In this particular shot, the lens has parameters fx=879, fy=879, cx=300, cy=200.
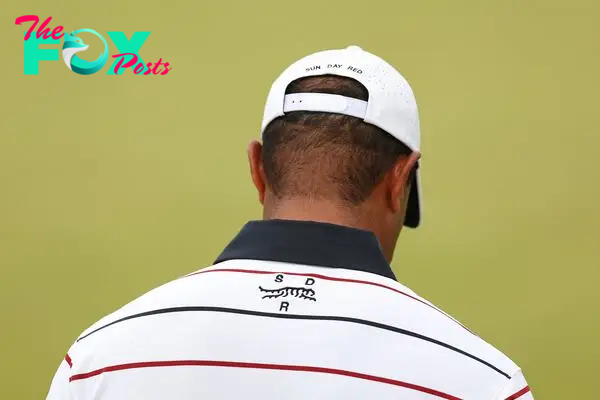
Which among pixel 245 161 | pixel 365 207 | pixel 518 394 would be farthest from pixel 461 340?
pixel 245 161

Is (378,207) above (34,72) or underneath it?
underneath

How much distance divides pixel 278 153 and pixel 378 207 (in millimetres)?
110

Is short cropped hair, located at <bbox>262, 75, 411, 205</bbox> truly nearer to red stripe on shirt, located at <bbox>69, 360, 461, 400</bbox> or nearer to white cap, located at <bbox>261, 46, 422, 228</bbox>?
white cap, located at <bbox>261, 46, 422, 228</bbox>

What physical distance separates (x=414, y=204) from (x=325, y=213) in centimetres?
22

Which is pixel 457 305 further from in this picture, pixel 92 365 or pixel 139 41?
pixel 92 365

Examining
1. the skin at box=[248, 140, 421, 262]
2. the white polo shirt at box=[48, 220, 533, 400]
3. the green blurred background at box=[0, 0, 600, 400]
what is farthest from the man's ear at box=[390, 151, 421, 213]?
the green blurred background at box=[0, 0, 600, 400]

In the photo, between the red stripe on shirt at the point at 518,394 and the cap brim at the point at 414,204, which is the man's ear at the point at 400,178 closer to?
the cap brim at the point at 414,204

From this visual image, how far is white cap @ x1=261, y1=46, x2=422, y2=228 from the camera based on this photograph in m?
0.85

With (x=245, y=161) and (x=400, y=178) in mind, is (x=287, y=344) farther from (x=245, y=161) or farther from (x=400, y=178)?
(x=245, y=161)

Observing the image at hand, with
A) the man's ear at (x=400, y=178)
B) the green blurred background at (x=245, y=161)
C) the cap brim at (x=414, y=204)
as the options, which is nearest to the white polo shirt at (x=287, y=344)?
the man's ear at (x=400, y=178)

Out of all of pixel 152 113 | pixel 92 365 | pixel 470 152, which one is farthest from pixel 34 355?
pixel 92 365

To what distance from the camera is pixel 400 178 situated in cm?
87

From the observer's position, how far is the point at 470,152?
1.74m

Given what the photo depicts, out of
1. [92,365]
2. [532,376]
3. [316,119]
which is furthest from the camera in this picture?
[532,376]
